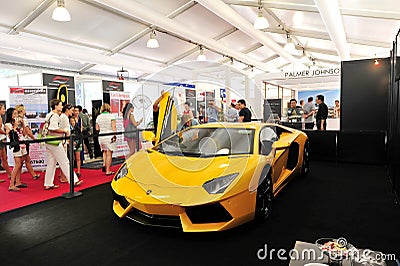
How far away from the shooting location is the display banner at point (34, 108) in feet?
19.3

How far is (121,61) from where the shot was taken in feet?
30.1

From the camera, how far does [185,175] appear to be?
2688mm

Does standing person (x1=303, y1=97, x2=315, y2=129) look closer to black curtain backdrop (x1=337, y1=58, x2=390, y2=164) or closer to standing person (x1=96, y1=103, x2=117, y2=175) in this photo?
black curtain backdrop (x1=337, y1=58, x2=390, y2=164)

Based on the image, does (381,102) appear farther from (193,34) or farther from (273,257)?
(273,257)

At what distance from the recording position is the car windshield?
119 inches

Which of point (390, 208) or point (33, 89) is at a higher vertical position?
point (33, 89)

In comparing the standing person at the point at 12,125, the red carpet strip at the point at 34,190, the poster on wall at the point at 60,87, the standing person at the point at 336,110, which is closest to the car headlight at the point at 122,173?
the red carpet strip at the point at 34,190

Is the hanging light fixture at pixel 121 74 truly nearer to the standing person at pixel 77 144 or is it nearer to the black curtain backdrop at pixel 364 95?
the standing person at pixel 77 144

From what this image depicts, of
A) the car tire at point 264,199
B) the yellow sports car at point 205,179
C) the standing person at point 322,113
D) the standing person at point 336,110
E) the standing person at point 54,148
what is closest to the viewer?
the yellow sports car at point 205,179

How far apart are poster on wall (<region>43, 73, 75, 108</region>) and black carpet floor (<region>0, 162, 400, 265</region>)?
3.45 m

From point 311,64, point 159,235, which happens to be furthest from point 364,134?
point 311,64

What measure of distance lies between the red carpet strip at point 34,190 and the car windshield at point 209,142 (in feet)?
6.20

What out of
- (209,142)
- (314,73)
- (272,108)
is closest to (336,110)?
(272,108)

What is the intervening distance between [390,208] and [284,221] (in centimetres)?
136
